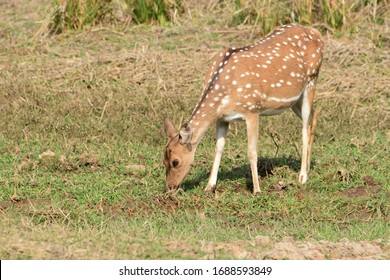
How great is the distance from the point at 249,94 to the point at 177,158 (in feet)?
2.97

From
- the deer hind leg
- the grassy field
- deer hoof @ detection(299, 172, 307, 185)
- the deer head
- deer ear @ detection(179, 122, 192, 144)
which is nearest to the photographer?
the grassy field

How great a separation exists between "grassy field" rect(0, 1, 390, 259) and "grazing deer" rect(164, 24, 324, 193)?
333 mm

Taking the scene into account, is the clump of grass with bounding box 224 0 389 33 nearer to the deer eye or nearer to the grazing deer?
the grazing deer

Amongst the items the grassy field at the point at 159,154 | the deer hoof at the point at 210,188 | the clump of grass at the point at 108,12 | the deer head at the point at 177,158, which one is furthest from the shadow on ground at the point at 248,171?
the clump of grass at the point at 108,12

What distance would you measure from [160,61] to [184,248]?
6.78 m

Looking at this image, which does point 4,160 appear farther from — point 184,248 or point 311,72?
point 184,248

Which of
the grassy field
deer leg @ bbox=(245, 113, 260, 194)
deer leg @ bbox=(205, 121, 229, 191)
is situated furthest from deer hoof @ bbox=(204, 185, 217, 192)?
deer leg @ bbox=(245, 113, 260, 194)

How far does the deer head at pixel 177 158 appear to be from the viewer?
1004 centimetres

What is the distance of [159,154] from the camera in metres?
11.7

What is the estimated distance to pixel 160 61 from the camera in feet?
46.4

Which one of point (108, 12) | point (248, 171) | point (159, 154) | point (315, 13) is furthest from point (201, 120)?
point (108, 12)

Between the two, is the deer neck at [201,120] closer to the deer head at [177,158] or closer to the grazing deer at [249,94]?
the grazing deer at [249,94]

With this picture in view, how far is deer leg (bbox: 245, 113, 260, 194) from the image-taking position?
10.2 m

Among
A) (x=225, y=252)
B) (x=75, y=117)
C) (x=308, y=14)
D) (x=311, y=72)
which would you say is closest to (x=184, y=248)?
(x=225, y=252)
